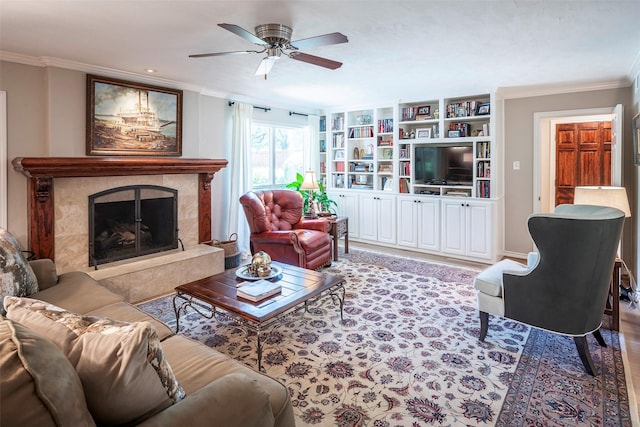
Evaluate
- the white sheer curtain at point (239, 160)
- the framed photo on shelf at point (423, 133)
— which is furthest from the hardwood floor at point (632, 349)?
the white sheer curtain at point (239, 160)

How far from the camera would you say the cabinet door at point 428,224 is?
5.44m

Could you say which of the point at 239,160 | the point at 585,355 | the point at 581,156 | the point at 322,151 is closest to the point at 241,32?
the point at 585,355

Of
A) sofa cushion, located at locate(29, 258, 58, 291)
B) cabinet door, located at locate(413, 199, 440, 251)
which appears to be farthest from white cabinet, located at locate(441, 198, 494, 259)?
sofa cushion, located at locate(29, 258, 58, 291)

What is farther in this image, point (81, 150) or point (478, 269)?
point (478, 269)

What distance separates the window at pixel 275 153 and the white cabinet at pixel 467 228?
2637 millimetres

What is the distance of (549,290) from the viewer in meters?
2.42

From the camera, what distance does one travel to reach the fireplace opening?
3.86 meters

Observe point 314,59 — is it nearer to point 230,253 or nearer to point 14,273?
point 14,273

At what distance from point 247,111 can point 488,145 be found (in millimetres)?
3396

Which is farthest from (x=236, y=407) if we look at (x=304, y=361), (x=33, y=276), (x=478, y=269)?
(x=478, y=269)

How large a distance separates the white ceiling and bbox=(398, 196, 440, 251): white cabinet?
177 cm

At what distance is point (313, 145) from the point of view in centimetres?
668

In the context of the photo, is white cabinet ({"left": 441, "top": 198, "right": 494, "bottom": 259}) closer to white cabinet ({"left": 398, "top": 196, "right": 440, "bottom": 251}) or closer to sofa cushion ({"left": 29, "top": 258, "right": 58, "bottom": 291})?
white cabinet ({"left": 398, "top": 196, "right": 440, "bottom": 251})

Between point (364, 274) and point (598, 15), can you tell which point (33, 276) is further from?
point (598, 15)
